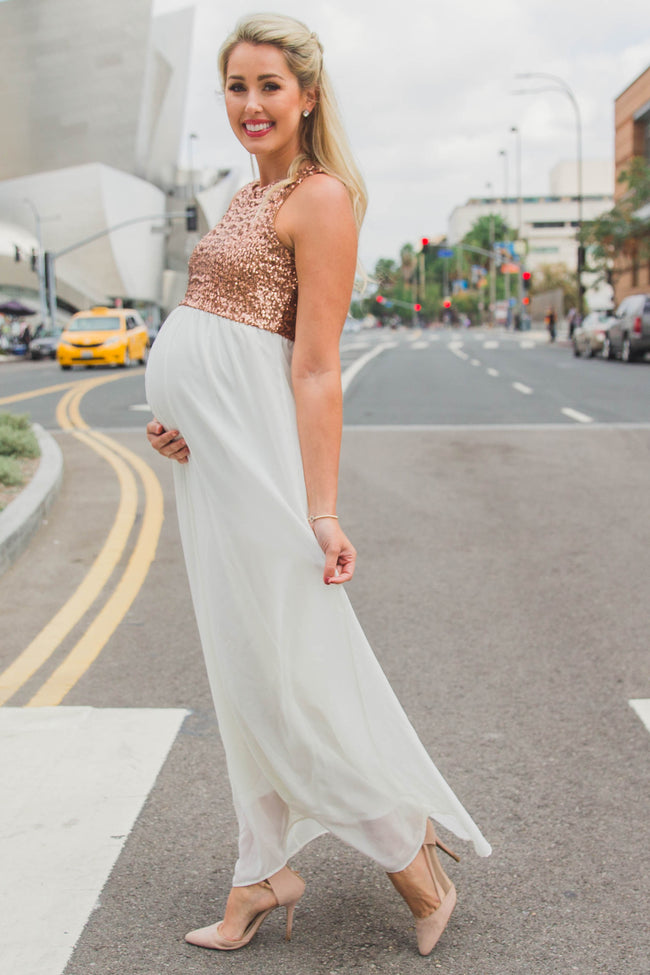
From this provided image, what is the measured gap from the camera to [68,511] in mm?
8289

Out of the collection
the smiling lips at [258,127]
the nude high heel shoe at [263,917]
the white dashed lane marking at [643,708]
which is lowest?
the white dashed lane marking at [643,708]

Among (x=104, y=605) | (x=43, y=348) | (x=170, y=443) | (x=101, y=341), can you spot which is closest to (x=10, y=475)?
(x=104, y=605)

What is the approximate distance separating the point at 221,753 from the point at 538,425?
33.7 ft

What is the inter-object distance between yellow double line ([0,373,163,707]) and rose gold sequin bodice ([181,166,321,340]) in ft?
7.73

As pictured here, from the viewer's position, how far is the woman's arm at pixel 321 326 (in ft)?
7.47

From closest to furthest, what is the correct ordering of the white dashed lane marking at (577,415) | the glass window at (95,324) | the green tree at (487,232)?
the white dashed lane marking at (577,415) < the glass window at (95,324) < the green tree at (487,232)

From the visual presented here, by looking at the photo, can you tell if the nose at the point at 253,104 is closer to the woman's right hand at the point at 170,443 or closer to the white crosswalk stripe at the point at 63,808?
the woman's right hand at the point at 170,443

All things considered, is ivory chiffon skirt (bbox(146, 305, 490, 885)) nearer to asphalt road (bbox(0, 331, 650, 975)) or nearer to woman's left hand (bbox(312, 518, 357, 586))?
woman's left hand (bbox(312, 518, 357, 586))

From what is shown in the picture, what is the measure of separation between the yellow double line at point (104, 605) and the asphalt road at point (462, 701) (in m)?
0.06

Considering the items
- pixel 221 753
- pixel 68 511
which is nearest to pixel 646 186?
pixel 68 511

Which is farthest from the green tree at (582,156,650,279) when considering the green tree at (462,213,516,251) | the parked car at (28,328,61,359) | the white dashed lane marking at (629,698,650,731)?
the green tree at (462,213,516,251)

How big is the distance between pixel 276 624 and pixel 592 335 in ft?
99.7

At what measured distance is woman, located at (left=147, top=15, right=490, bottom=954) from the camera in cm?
231

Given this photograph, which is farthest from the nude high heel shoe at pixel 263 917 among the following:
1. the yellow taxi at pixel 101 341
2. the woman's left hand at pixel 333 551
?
the yellow taxi at pixel 101 341
